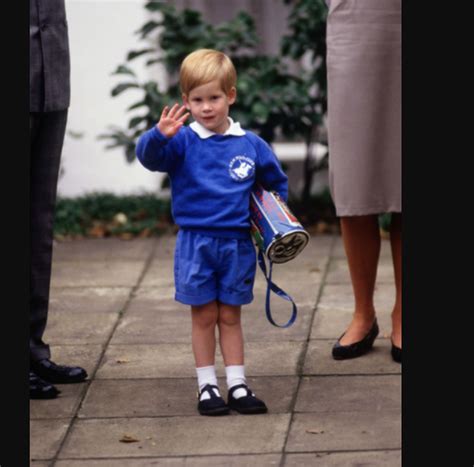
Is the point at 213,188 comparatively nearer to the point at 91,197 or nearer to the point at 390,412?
the point at 390,412

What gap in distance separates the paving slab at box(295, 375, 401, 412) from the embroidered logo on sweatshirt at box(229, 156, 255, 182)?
890mm

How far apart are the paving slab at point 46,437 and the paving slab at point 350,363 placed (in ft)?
3.61

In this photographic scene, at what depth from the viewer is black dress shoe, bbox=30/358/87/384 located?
5.23 meters

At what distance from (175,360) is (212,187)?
1121 mm

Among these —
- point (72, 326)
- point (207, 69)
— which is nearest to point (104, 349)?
point (72, 326)

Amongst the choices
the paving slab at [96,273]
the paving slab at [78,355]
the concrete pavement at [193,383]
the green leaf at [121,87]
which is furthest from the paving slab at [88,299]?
the green leaf at [121,87]

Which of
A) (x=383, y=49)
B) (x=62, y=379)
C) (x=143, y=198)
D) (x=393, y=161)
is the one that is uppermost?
(x=383, y=49)

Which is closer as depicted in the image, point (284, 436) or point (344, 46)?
point (284, 436)

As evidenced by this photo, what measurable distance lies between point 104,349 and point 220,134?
1.42 m

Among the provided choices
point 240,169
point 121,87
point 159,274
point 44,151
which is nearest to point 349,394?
point 240,169

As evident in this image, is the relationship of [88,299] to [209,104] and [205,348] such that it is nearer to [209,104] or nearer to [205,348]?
[205,348]

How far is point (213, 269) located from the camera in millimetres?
4812

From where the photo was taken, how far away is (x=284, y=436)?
15.0 ft

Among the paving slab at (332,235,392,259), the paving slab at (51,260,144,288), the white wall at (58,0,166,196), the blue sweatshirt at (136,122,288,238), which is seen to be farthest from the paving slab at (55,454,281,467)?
the white wall at (58,0,166,196)
